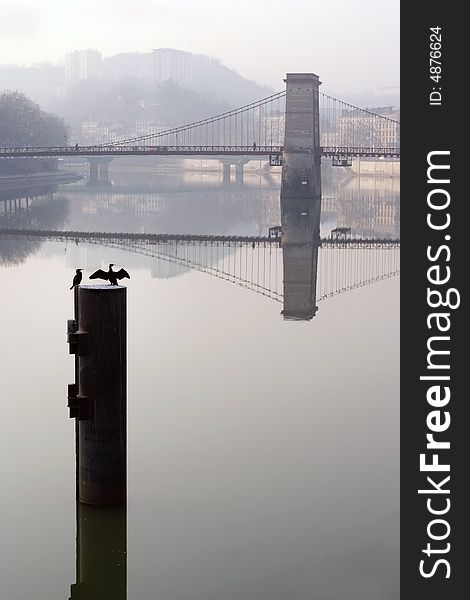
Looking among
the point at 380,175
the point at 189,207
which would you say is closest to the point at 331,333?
the point at 189,207

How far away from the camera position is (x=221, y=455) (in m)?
8.81

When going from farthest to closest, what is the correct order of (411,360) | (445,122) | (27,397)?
A: 1. (445,122)
2. (27,397)
3. (411,360)

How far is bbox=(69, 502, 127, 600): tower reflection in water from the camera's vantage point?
6.69 metres

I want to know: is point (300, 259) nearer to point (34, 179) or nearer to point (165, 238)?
point (165, 238)

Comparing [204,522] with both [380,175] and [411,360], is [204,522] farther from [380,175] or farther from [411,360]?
[380,175]

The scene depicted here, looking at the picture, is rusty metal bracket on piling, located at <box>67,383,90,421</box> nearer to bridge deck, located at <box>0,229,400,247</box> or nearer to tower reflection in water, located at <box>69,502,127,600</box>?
tower reflection in water, located at <box>69,502,127,600</box>

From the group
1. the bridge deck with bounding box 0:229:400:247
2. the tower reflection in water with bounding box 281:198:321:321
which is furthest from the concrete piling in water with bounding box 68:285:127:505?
the bridge deck with bounding box 0:229:400:247

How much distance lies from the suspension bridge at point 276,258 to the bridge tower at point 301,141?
87.7 feet

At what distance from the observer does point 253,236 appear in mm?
34938

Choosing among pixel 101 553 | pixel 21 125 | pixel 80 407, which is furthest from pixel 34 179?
pixel 101 553

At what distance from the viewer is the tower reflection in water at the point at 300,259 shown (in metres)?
17.5

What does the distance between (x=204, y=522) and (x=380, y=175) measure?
113 meters

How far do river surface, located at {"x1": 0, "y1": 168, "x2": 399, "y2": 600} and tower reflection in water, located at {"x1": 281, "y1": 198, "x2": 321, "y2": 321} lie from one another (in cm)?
38

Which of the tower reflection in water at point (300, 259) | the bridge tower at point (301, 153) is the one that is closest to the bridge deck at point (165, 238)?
the tower reflection in water at point (300, 259)
